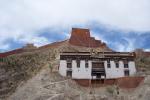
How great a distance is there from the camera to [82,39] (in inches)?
3780

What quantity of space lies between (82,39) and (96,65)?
1636 centimetres

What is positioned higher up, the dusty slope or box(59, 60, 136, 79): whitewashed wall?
box(59, 60, 136, 79): whitewashed wall

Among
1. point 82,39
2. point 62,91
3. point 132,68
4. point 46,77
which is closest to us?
point 62,91

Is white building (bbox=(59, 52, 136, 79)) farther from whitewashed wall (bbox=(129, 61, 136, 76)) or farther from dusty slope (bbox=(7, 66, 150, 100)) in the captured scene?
dusty slope (bbox=(7, 66, 150, 100))

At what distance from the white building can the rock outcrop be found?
12.3 m

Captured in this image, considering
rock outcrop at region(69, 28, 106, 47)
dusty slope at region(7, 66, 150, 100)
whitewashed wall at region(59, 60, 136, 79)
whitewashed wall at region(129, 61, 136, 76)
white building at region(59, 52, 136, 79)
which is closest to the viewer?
dusty slope at region(7, 66, 150, 100)

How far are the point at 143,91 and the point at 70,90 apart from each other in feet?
50.6

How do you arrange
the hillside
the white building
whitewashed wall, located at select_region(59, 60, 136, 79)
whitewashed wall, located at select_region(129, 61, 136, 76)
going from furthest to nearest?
whitewashed wall, located at select_region(129, 61, 136, 76) < the white building < whitewashed wall, located at select_region(59, 60, 136, 79) < the hillside

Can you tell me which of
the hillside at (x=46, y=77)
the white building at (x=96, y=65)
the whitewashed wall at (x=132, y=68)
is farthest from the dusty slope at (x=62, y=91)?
the whitewashed wall at (x=132, y=68)

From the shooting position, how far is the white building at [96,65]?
79.6 m

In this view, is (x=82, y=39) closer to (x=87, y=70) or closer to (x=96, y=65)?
(x=96, y=65)

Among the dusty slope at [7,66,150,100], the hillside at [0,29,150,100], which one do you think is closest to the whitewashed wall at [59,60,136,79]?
the hillside at [0,29,150,100]

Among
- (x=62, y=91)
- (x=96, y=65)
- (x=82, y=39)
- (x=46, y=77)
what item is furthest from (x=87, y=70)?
(x=82, y=39)

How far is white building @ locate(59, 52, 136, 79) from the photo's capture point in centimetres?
7956
